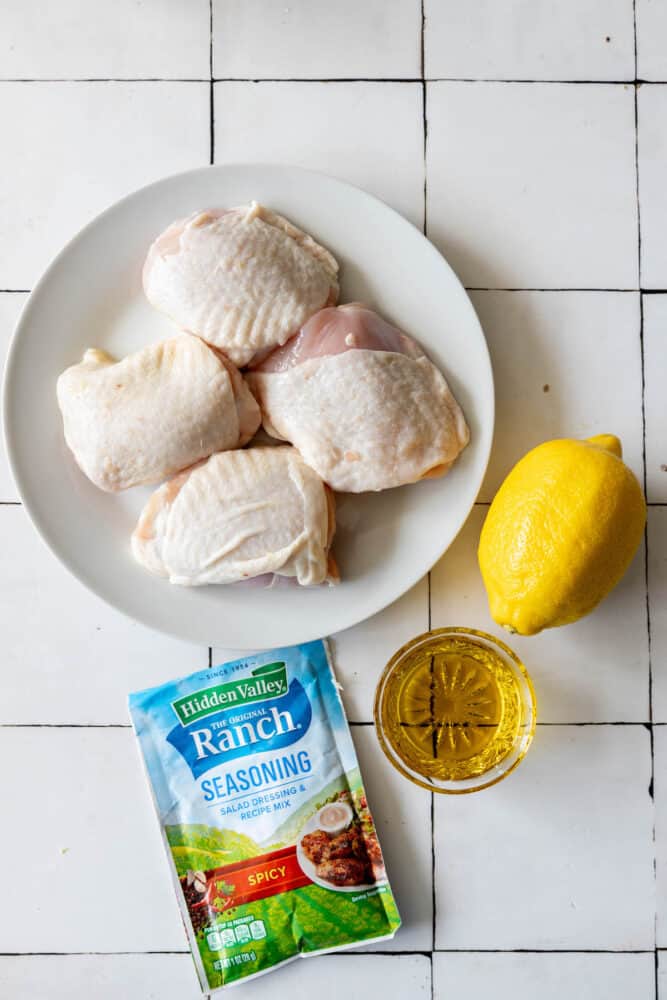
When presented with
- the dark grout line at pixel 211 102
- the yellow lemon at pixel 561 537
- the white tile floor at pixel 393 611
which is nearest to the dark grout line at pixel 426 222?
the white tile floor at pixel 393 611

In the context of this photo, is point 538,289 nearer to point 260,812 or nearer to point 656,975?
point 260,812

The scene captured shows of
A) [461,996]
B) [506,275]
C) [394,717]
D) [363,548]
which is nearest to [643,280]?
[506,275]

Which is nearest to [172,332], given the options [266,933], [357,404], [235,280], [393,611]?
[235,280]

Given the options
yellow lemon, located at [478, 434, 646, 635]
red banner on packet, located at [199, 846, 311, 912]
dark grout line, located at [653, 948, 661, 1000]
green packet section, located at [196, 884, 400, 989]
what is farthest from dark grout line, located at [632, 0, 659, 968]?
red banner on packet, located at [199, 846, 311, 912]

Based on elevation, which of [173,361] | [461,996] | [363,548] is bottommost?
[461,996]

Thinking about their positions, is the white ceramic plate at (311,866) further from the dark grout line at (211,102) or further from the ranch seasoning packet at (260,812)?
the dark grout line at (211,102)

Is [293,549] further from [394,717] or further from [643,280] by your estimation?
[643,280]
